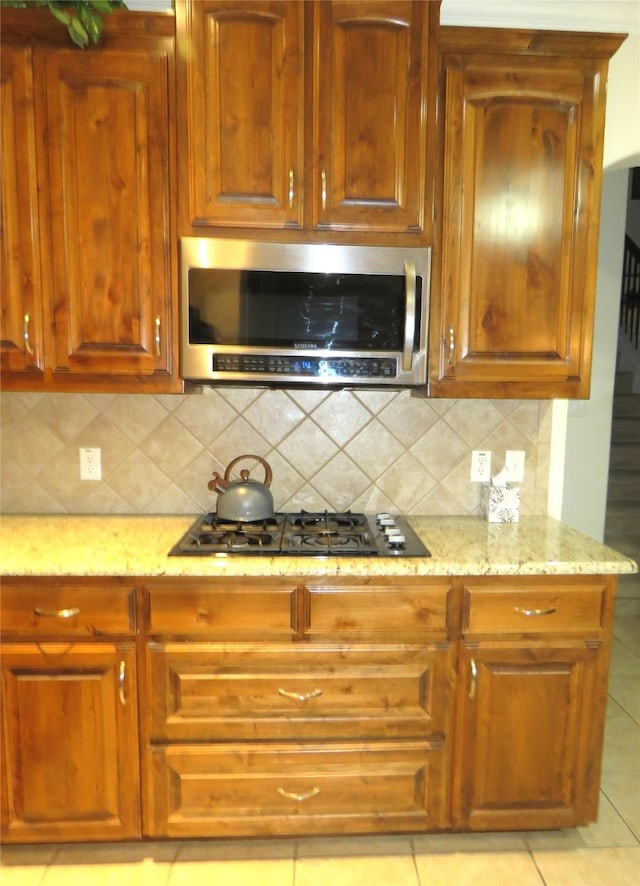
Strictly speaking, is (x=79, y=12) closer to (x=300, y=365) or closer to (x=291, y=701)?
(x=300, y=365)

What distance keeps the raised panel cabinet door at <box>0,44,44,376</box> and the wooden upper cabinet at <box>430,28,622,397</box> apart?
1233 millimetres

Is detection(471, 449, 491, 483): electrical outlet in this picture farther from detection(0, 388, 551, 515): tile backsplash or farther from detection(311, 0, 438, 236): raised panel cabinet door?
detection(311, 0, 438, 236): raised panel cabinet door

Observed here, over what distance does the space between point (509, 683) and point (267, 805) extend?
0.81 metres

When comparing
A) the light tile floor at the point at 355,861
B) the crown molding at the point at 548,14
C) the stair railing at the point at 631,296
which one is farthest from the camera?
the stair railing at the point at 631,296

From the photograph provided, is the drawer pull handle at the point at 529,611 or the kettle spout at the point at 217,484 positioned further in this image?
the kettle spout at the point at 217,484

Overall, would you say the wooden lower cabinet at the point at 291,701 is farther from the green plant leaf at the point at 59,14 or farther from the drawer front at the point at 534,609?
the green plant leaf at the point at 59,14

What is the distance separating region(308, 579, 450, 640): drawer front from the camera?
169cm

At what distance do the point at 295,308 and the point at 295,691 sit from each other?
3.71ft

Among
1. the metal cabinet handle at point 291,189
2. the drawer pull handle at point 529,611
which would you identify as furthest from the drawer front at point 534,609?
the metal cabinet handle at point 291,189

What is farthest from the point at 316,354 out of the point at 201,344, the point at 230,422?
the point at 230,422

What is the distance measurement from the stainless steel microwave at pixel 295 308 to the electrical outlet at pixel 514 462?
709 millimetres

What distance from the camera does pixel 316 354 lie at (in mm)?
1770

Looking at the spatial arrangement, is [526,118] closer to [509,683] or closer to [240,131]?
[240,131]

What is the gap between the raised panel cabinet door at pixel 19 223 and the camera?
1724mm
